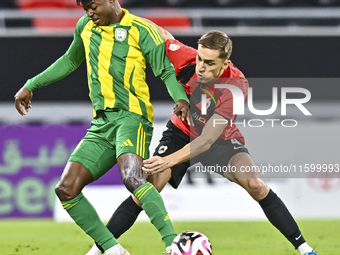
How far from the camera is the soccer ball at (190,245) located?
3184 millimetres

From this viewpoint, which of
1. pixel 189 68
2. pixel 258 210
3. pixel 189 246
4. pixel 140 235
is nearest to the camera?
pixel 189 246

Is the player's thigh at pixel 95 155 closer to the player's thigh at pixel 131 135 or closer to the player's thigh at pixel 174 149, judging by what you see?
the player's thigh at pixel 131 135

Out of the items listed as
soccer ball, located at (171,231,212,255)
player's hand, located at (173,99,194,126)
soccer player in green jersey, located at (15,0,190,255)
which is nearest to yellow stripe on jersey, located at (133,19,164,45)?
soccer player in green jersey, located at (15,0,190,255)

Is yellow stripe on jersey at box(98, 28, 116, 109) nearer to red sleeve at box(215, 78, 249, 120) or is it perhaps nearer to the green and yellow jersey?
the green and yellow jersey

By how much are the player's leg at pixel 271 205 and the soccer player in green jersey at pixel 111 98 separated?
26.1 inches

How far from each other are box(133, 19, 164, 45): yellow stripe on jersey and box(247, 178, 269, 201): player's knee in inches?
43.9

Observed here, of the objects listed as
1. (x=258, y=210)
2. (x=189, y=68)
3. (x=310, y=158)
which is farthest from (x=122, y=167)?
(x=310, y=158)

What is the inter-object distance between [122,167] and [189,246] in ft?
2.05

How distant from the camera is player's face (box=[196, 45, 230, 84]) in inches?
136

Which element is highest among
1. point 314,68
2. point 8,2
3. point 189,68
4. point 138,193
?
point 8,2

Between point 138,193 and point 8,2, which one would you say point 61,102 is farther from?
point 138,193

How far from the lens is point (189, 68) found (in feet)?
12.5

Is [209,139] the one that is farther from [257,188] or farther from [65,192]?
[65,192]

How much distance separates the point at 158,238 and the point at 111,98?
203 cm
